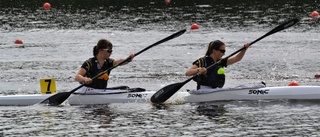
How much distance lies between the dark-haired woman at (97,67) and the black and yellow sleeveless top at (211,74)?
139cm

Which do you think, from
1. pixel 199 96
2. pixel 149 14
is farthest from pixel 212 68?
pixel 149 14

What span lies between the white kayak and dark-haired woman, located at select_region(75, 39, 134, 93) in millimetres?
222

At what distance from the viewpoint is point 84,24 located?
3484cm

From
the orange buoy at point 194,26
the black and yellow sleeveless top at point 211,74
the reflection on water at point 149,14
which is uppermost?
the reflection on water at point 149,14

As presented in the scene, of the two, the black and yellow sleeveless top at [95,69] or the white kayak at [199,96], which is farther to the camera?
the black and yellow sleeveless top at [95,69]

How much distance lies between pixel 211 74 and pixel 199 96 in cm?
49

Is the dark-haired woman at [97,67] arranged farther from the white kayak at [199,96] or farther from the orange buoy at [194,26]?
the orange buoy at [194,26]

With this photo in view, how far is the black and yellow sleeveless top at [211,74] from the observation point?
17438 millimetres

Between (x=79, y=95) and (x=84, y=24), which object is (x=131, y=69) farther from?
(x=84, y=24)

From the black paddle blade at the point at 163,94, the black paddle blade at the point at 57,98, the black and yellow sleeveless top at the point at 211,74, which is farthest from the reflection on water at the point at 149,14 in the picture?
the black paddle blade at the point at 57,98

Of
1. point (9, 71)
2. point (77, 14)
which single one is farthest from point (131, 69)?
point (77, 14)

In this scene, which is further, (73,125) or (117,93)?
(117,93)

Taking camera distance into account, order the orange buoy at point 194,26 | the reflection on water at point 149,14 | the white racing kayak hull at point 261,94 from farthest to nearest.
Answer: the reflection on water at point 149,14 → the orange buoy at point 194,26 → the white racing kayak hull at point 261,94

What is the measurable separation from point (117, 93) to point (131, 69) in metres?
5.74
